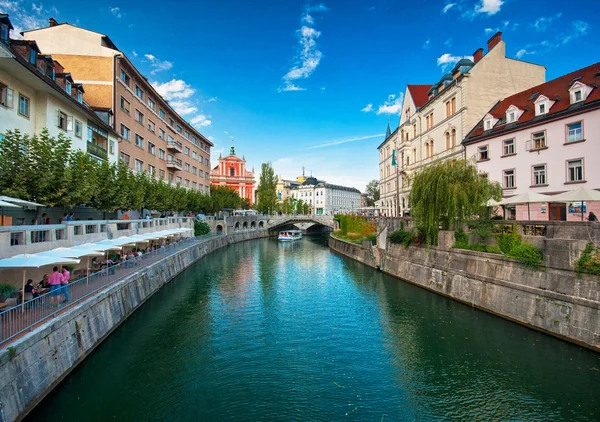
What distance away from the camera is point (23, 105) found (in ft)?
69.2

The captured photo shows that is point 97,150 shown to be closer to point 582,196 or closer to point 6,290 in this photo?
point 6,290

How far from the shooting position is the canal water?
1003cm

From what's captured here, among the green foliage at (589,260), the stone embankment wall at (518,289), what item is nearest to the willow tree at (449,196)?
the stone embankment wall at (518,289)

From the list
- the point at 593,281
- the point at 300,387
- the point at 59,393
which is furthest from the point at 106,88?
the point at 593,281

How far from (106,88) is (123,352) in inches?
1195

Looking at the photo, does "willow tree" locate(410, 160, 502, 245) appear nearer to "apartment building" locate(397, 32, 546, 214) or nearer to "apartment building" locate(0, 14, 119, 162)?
"apartment building" locate(397, 32, 546, 214)

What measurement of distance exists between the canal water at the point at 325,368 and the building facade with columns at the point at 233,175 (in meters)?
81.2

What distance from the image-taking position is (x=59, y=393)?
1025cm

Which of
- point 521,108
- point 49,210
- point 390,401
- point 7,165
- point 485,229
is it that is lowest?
point 390,401

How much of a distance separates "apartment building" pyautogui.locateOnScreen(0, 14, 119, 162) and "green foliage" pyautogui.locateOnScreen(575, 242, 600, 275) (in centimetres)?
2855

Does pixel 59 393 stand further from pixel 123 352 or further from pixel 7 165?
pixel 7 165

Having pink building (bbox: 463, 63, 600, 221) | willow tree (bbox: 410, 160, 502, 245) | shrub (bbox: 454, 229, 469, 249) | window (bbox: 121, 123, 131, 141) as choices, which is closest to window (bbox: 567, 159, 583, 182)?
pink building (bbox: 463, 63, 600, 221)

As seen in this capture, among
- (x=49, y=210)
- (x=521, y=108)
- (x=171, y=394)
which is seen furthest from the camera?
(x=521, y=108)

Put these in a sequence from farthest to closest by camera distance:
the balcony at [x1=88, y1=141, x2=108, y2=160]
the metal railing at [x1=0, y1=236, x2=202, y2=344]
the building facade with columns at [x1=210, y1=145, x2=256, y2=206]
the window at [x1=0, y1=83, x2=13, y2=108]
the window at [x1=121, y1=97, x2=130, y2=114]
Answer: the building facade with columns at [x1=210, y1=145, x2=256, y2=206], the window at [x1=121, y1=97, x2=130, y2=114], the balcony at [x1=88, y1=141, x2=108, y2=160], the window at [x1=0, y1=83, x2=13, y2=108], the metal railing at [x1=0, y1=236, x2=202, y2=344]
